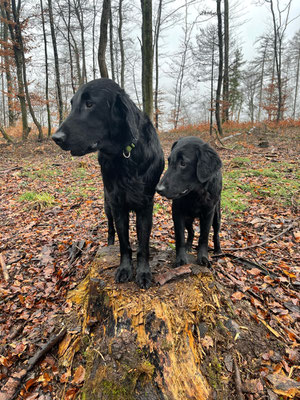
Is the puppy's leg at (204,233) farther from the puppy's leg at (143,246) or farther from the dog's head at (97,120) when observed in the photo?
the dog's head at (97,120)

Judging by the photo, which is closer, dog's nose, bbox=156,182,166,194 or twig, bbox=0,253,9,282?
dog's nose, bbox=156,182,166,194

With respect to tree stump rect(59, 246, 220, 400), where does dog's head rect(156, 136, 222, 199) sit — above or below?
above

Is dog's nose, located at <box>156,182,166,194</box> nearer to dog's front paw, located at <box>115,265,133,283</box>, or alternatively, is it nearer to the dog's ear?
the dog's ear

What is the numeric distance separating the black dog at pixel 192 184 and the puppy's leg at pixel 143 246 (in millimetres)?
283

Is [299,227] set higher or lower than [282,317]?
higher

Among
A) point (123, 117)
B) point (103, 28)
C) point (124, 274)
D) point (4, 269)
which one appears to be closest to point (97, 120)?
point (123, 117)

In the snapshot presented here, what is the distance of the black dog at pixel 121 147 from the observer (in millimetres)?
1839

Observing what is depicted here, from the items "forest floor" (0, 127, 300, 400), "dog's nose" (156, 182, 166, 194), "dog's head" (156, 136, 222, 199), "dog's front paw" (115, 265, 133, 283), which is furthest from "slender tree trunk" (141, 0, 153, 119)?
"dog's front paw" (115, 265, 133, 283)

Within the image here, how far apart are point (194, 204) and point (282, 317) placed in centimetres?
161

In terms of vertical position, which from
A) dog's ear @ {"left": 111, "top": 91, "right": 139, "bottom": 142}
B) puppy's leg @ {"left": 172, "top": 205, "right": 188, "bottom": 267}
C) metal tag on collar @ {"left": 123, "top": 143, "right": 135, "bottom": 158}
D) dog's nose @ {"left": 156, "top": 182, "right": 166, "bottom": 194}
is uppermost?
dog's ear @ {"left": 111, "top": 91, "right": 139, "bottom": 142}

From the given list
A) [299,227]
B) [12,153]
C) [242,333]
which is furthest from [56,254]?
[12,153]

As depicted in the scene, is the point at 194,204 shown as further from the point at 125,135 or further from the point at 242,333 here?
the point at 242,333

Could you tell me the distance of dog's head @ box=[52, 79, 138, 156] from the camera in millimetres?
1796

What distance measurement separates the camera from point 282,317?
270 centimetres
